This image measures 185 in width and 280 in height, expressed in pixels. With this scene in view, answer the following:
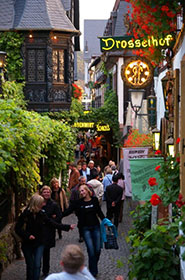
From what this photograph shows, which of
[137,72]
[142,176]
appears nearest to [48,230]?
[142,176]

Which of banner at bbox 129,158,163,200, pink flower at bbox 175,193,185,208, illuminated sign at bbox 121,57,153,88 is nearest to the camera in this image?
pink flower at bbox 175,193,185,208

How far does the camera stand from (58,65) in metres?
27.6

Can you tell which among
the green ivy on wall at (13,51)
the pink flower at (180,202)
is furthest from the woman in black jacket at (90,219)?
the green ivy on wall at (13,51)

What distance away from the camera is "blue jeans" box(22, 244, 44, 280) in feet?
33.3

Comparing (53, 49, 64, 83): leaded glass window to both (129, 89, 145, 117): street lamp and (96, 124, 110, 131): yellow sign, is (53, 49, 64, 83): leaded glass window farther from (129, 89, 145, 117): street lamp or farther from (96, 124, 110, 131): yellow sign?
(129, 89, 145, 117): street lamp

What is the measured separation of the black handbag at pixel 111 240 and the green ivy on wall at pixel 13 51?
16710mm

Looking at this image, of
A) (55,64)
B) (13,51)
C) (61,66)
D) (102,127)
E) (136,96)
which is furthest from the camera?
A: (102,127)

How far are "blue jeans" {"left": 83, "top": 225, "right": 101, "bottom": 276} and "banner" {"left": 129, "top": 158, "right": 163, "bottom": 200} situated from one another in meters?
1.30

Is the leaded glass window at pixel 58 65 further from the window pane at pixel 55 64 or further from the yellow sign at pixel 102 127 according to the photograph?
the yellow sign at pixel 102 127

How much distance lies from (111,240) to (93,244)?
355 millimetres

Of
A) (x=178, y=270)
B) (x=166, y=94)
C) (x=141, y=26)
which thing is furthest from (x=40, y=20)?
(x=178, y=270)

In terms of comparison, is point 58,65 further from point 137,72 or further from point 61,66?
point 137,72

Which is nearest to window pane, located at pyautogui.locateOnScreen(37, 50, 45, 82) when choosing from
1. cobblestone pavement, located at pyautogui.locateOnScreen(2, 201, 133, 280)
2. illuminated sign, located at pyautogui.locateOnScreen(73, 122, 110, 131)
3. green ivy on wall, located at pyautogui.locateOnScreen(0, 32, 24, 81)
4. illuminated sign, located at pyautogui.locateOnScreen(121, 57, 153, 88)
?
green ivy on wall, located at pyautogui.locateOnScreen(0, 32, 24, 81)

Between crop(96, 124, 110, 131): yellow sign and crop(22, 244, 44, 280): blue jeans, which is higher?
crop(96, 124, 110, 131): yellow sign
